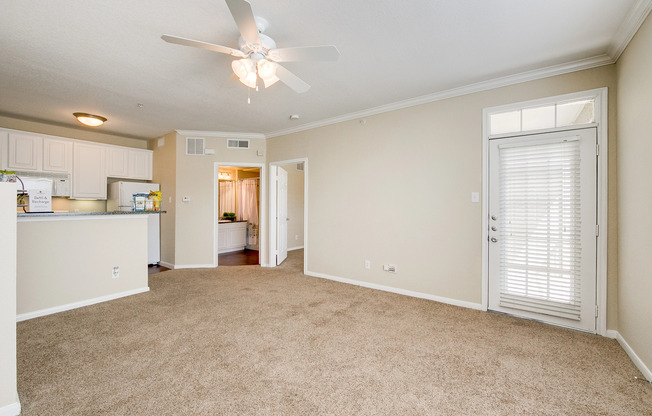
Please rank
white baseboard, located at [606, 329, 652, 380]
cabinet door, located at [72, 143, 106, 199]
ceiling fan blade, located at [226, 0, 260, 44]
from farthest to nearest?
cabinet door, located at [72, 143, 106, 199] → white baseboard, located at [606, 329, 652, 380] → ceiling fan blade, located at [226, 0, 260, 44]

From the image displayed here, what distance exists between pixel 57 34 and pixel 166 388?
2.97 m

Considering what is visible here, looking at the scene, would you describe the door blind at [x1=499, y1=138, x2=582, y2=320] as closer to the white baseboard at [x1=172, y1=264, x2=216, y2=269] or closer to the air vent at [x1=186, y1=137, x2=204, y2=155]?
the white baseboard at [x1=172, y1=264, x2=216, y2=269]

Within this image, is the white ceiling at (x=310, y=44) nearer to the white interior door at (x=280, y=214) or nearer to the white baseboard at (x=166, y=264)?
the white interior door at (x=280, y=214)

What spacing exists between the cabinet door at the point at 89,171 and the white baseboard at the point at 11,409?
15.2 ft

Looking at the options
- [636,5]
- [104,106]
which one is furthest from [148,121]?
[636,5]

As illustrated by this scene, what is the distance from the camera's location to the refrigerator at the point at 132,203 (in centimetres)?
543

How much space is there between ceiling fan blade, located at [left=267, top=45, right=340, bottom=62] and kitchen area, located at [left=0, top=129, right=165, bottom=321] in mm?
1904

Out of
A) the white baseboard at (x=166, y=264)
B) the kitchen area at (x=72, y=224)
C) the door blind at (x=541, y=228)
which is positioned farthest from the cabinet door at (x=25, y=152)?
the door blind at (x=541, y=228)

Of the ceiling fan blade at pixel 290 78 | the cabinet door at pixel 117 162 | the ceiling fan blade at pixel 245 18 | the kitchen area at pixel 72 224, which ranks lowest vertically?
the kitchen area at pixel 72 224

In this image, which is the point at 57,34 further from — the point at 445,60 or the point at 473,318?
the point at 473,318

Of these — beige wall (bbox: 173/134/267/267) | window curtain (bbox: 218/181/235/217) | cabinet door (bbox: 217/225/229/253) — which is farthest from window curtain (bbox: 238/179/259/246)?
beige wall (bbox: 173/134/267/267)

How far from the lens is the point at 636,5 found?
1.97m

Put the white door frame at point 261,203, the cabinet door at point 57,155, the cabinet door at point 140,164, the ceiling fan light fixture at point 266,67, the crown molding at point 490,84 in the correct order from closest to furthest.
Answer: the ceiling fan light fixture at point 266,67, the crown molding at point 490,84, the cabinet door at point 57,155, the white door frame at point 261,203, the cabinet door at point 140,164

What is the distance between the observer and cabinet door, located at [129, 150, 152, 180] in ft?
18.8
